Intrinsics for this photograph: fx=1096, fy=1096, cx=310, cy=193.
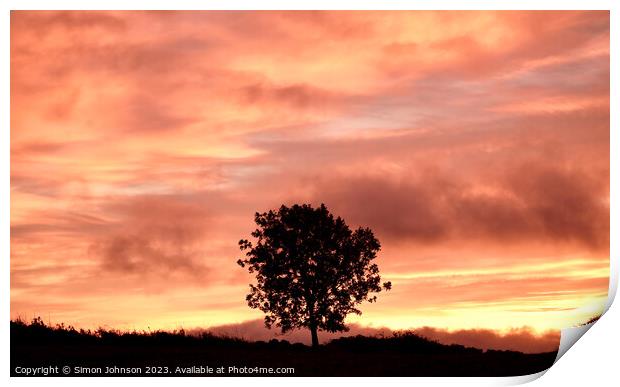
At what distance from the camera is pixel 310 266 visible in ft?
128

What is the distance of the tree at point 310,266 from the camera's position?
3678 centimetres

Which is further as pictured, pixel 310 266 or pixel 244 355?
pixel 310 266

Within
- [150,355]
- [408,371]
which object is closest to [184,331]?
[150,355]

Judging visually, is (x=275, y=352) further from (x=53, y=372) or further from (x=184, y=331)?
(x=53, y=372)

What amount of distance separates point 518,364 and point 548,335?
110cm

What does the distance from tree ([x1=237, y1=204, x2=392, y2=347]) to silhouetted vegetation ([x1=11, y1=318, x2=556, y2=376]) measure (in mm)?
7596

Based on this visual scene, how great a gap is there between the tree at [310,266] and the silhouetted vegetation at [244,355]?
7.60 metres

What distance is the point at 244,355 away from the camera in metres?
27.7

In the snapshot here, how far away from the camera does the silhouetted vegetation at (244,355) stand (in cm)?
2703

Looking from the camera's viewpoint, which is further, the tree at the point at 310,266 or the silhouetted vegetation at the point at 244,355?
the tree at the point at 310,266

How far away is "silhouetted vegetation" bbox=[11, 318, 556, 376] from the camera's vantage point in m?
27.0

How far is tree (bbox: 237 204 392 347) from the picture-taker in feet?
121

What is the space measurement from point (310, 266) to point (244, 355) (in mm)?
11367

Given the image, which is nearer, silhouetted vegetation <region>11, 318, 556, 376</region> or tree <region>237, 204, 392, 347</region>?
silhouetted vegetation <region>11, 318, 556, 376</region>
